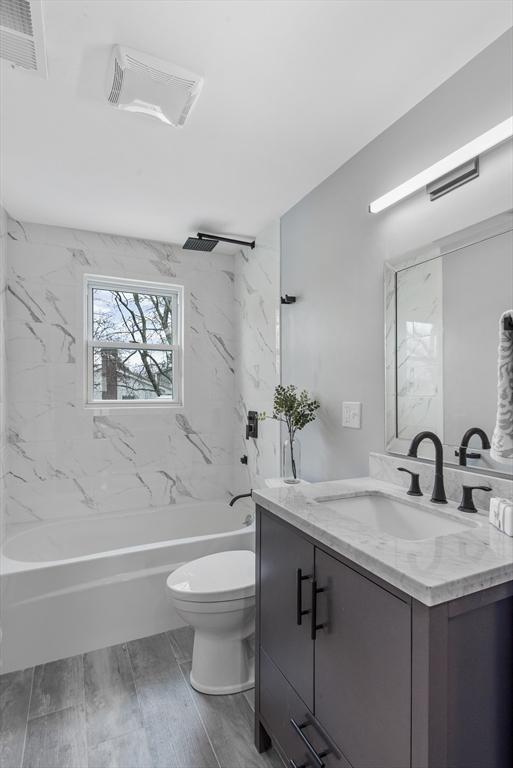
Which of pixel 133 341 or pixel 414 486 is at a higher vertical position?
pixel 133 341

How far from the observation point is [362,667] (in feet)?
3.08

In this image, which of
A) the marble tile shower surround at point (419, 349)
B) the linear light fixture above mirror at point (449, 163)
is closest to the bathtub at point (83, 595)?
the marble tile shower surround at point (419, 349)

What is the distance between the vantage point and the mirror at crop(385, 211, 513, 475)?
128 centimetres

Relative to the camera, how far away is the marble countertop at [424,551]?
775 millimetres

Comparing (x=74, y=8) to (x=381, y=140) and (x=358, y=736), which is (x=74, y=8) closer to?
(x=381, y=140)

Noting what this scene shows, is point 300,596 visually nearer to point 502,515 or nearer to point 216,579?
point 502,515

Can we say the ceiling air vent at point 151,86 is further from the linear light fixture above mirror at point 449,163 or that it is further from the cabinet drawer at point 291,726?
the cabinet drawer at point 291,726

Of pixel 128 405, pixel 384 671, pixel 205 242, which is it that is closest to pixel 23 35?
pixel 205 242

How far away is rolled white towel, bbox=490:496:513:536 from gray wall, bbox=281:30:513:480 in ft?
2.31

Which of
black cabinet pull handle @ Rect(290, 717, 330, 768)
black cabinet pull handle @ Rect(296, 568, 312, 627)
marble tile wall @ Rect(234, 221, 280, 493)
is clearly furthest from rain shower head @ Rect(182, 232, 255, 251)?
black cabinet pull handle @ Rect(290, 717, 330, 768)

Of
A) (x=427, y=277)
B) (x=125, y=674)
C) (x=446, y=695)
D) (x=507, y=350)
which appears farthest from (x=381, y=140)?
(x=125, y=674)

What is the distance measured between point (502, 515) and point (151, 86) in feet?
5.51

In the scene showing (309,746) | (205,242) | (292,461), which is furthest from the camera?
(205,242)

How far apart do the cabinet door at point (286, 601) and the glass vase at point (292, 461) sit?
81 centimetres
